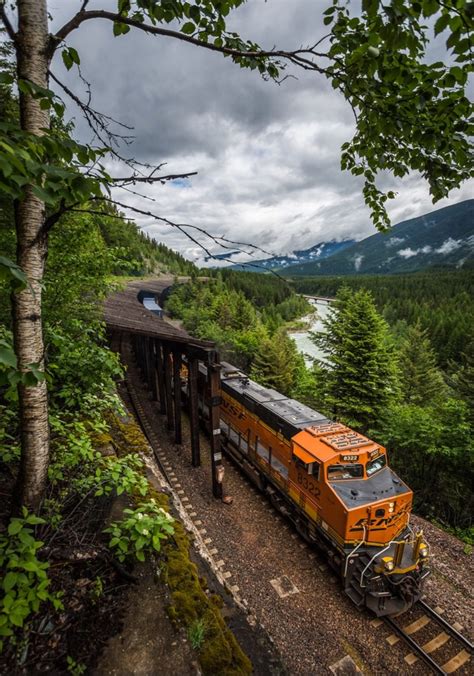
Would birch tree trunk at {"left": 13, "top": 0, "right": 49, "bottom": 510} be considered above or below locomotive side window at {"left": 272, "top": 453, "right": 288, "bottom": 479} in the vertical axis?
above

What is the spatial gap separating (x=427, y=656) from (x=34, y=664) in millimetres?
7323

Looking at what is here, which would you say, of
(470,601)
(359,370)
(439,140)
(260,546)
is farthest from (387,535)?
(359,370)

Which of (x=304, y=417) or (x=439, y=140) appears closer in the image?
(x=439, y=140)

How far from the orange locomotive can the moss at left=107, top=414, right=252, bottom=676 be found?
14.0 feet

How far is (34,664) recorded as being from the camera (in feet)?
8.86

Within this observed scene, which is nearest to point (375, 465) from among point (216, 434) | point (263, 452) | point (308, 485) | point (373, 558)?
point (308, 485)

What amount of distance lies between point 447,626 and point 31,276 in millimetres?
10066

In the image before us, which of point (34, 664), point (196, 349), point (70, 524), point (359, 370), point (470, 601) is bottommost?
point (470, 601)

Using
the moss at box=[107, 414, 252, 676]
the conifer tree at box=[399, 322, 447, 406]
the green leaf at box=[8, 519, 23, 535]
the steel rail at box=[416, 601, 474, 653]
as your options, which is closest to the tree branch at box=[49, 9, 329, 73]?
the green leaf at box=[8, 519, 23, 535]

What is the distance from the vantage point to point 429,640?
6781mm

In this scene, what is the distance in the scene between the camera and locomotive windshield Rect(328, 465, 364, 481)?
312 inches

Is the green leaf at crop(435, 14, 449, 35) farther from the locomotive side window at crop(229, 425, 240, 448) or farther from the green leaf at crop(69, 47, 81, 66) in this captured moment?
the locomotive side window at crop(229, 425, 240, 448)

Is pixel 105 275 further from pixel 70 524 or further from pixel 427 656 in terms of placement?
pixel 427 656

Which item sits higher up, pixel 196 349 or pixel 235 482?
pixel 196 349
